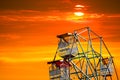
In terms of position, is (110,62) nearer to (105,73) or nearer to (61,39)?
(105,73)

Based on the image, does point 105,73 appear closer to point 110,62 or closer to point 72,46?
point 110,62

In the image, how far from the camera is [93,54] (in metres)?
107

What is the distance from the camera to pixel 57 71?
352 feet

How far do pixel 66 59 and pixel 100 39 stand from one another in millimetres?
6922

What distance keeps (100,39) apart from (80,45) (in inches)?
261

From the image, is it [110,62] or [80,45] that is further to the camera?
[110,62]

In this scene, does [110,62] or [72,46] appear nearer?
[72,46]

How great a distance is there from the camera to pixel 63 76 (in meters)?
106

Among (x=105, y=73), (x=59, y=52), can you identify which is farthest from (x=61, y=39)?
(x=105, y=73)

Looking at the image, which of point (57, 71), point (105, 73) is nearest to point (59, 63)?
point (57, 71)

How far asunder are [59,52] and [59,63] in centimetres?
274

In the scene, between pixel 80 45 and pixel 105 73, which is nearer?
pixel 80 45

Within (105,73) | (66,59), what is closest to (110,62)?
(105,73)

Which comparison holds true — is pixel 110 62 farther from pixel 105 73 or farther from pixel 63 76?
pixel 63 76
